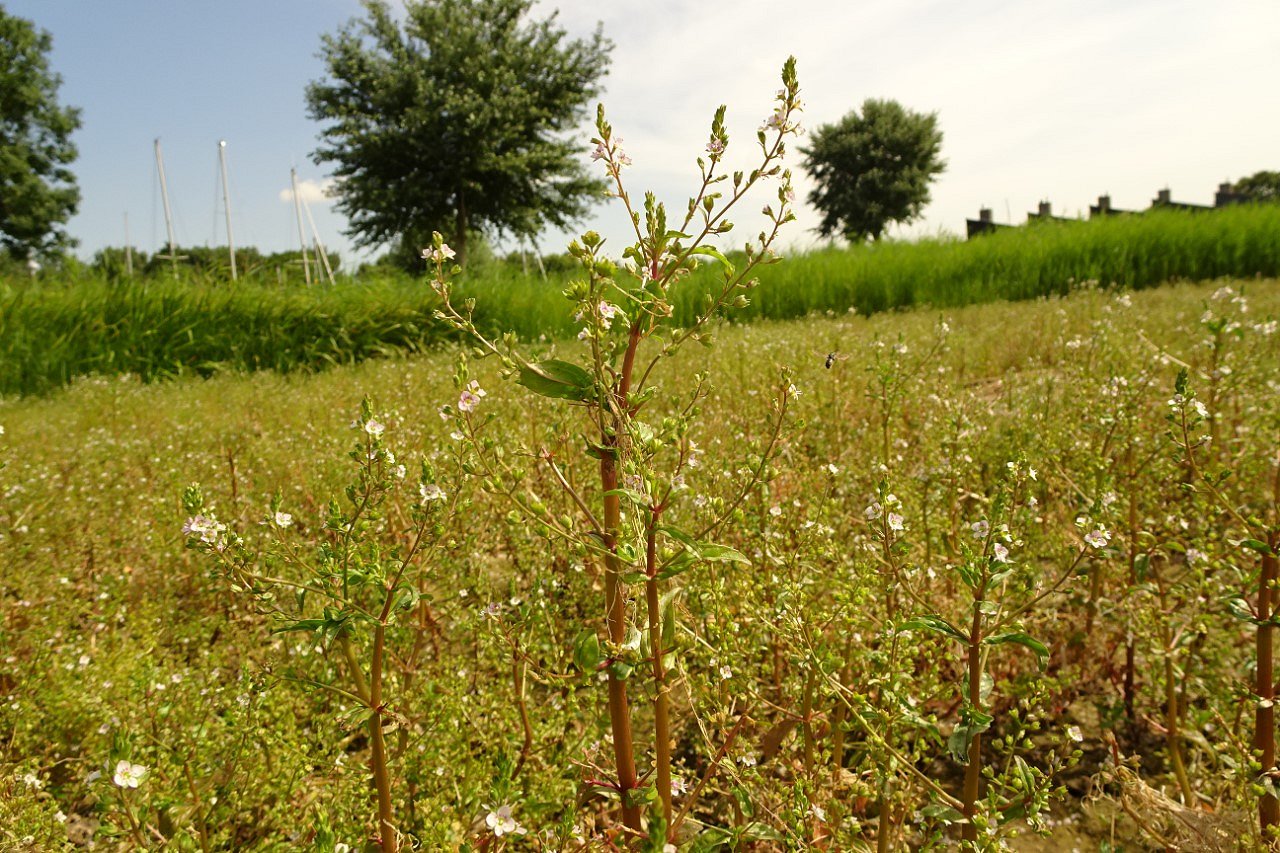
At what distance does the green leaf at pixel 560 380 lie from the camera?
1150 mm

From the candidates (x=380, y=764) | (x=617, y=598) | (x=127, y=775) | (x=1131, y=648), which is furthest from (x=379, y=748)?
(x=1131, y=648)

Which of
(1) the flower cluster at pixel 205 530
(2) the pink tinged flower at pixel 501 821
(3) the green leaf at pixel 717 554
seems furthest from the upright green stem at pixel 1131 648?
(1) the flower cluster at pixel 205 530

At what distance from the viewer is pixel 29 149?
3444cm

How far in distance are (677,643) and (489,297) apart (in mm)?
9610

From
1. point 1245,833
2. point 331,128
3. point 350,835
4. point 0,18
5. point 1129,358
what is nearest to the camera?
point 1245,833

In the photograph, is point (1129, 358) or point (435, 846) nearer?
point (435, 846)

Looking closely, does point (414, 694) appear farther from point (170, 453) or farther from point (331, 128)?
point (331, 128)

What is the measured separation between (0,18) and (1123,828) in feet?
157

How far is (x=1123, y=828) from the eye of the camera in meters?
1.70

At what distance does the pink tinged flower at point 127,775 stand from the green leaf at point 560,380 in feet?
3.13

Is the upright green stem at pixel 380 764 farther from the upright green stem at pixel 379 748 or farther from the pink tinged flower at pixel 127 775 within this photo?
the pink tinged flower at pixel 127 775

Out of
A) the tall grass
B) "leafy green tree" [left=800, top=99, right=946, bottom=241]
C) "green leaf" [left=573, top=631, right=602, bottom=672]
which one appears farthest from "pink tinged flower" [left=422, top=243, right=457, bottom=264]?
"leafy green tree" [left=800, top=99, right=946, bottom=241]

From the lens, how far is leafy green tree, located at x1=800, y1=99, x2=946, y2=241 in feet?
130

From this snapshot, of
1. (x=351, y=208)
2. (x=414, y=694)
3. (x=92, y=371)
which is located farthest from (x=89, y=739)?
(x=351, y=208)
